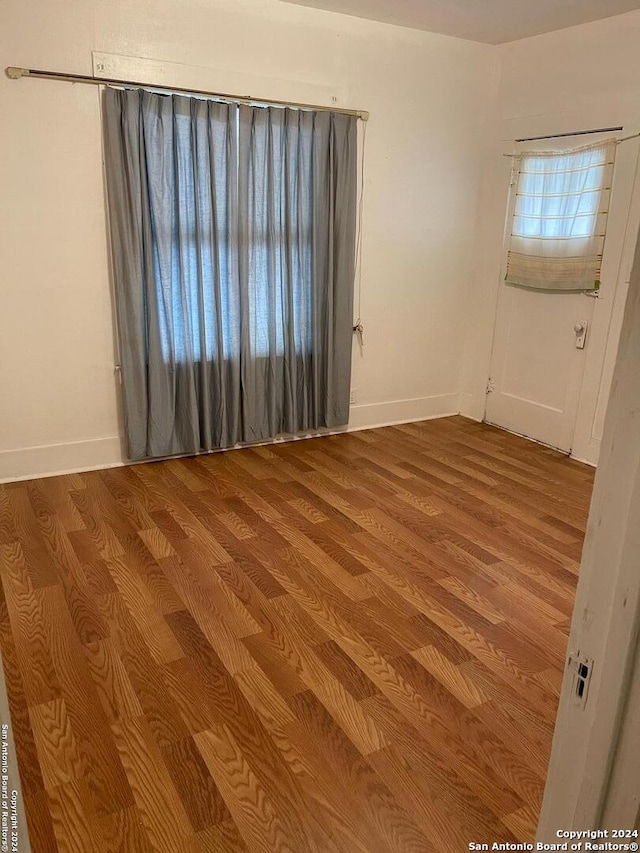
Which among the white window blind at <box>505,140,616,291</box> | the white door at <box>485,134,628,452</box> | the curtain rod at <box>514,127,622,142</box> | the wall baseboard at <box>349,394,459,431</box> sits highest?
the curtain rod at <box>514,127,622,142</box>

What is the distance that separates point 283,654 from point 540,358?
300cm

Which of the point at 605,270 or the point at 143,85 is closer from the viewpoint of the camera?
the point at 143,85

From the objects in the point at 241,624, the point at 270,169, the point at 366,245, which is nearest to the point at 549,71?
the point at 366,245

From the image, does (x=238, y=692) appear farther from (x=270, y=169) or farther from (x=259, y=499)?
(x=270, y=169)

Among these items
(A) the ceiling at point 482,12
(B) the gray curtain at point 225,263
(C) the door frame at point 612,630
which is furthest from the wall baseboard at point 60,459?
(C) the door frame at point 612,630

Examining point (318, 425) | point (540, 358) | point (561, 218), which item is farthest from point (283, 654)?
point (561, 218)

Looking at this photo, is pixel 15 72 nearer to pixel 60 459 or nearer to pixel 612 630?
pixel 60 459

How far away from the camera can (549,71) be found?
3.97 metres

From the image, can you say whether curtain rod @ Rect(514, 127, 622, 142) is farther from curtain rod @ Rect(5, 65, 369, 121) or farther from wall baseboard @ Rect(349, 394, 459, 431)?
wall baseboard @ Rect(349, 394, 459, 431)

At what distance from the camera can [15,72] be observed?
9.67 feet

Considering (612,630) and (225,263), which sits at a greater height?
(225,263)


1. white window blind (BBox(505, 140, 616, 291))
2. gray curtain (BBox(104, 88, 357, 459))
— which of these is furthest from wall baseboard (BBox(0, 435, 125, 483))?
white window blind (BBox(505, 140, 616, 291))

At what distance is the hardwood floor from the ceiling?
2.70m

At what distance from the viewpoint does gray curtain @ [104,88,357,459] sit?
10.8ft
